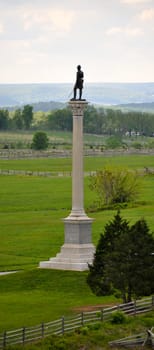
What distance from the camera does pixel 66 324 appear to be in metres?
47.7

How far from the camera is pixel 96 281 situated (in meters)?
53.6

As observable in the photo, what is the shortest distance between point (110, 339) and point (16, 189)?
3270 inches

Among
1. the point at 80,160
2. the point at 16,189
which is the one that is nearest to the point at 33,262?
the point at 80,160

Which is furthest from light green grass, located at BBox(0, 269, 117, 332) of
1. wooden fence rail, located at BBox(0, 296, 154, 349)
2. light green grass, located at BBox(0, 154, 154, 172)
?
light green grass, located at BBox(0, 154, 154, 172)

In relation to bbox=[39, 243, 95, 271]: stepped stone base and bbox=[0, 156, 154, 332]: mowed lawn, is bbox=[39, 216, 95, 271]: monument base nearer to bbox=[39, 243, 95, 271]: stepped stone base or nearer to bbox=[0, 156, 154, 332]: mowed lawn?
bbox=[39, 243, 95, 271]: stepped stone base

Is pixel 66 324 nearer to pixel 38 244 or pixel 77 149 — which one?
pixel 77 149

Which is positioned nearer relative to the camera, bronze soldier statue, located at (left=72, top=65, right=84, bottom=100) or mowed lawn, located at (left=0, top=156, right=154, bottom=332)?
mowed lawn, located at (left=0, top=156, right=154, bottom=332)

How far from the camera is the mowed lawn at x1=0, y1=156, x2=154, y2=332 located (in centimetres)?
5391

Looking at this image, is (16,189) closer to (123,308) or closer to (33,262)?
(33,262)

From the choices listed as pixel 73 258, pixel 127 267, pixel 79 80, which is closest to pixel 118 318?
pixel 127 267

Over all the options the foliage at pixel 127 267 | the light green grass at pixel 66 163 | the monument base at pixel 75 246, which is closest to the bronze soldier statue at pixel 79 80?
the monument base at pixel 75 246

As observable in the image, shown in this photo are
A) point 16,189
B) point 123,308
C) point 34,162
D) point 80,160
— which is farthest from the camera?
point 34,162

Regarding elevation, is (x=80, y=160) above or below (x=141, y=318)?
above

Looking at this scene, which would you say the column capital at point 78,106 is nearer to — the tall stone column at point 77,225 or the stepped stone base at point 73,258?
the tall stone column at point 77,225
